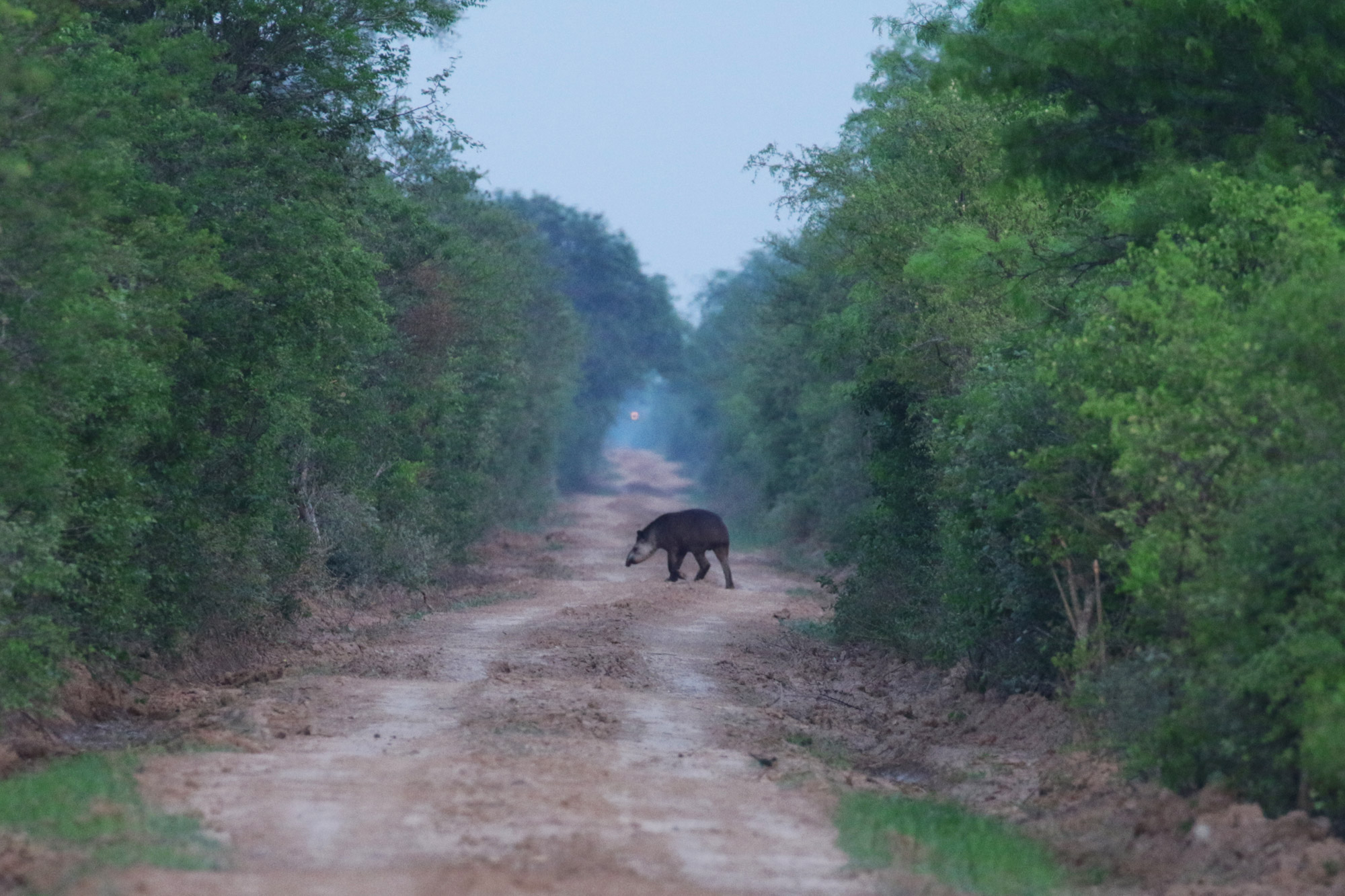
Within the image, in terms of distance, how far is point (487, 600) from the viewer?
28.4m

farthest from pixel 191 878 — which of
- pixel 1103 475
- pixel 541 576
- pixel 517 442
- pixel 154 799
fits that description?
pixel 517 442

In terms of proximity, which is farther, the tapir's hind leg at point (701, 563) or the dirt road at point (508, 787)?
the tapir's hind leg at point (701, 563)

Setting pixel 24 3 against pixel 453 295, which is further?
pixel 453 295

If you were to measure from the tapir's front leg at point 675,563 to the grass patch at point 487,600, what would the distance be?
4649 millimetres

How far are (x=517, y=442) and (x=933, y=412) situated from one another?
1122 inches

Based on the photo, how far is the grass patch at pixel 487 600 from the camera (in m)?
27.5

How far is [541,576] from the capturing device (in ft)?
113

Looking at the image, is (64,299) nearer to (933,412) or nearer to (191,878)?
(191,878)

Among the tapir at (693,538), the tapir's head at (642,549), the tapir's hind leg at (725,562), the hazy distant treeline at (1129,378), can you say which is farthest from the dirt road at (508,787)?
the tapir's head at (642,549)

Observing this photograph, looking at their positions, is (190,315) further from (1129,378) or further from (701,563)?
(701,563)

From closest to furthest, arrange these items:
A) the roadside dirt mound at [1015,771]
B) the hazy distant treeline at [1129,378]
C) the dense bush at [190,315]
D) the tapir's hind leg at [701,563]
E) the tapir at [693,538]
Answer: the roadside dirt mound at [1015,771], the hazy distant treeline at [1129,378], the dense bush at [190,315], the tapir's hind leg at [701,563], the tapir at [693,538]

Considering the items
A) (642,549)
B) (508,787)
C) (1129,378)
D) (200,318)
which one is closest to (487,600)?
(642,549)

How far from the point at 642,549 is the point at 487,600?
25.1 ft

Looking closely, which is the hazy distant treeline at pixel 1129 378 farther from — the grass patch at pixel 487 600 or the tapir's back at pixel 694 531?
the tapir's back at pixel 694 531
